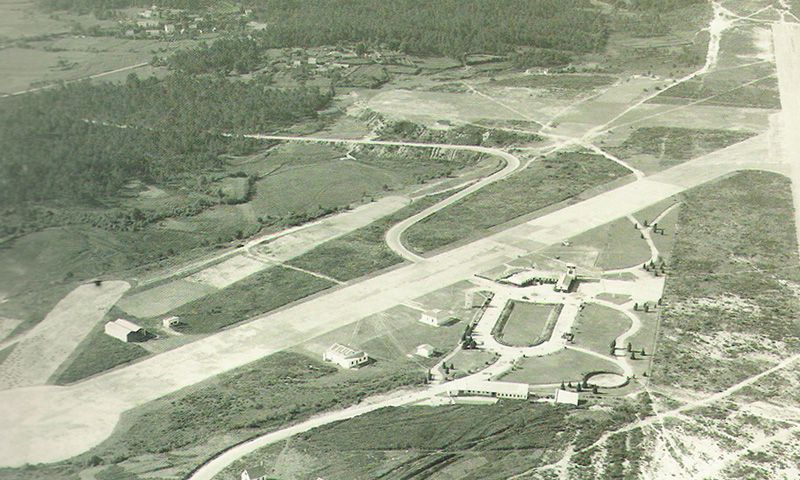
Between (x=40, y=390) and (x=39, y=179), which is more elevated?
(x=39, y=179)

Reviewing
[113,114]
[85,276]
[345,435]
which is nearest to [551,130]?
[113,114]

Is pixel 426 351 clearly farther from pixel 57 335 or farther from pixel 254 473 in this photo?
pixel 57 335

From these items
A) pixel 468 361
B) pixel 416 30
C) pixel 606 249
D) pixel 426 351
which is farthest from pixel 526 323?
pixel 416 30

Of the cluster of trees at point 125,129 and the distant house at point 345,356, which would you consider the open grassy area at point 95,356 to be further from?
the cluster of trees at point 125,129

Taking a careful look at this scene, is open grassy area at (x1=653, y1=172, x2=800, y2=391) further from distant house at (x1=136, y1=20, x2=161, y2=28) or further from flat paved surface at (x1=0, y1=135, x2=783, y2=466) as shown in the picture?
distant house at (x1=136, y1=20, x2=161, y2=28)

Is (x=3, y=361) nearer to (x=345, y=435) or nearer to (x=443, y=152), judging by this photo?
(x=345, y=435)

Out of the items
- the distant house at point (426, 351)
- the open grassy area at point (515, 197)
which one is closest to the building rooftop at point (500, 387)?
the distant house at point (426, 351)

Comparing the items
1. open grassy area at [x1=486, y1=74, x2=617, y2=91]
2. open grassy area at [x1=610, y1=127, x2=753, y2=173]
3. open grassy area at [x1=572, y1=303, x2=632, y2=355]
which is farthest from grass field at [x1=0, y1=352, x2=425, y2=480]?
open grassy area at [x1=486, y1=74, x2=617, y2=91]
